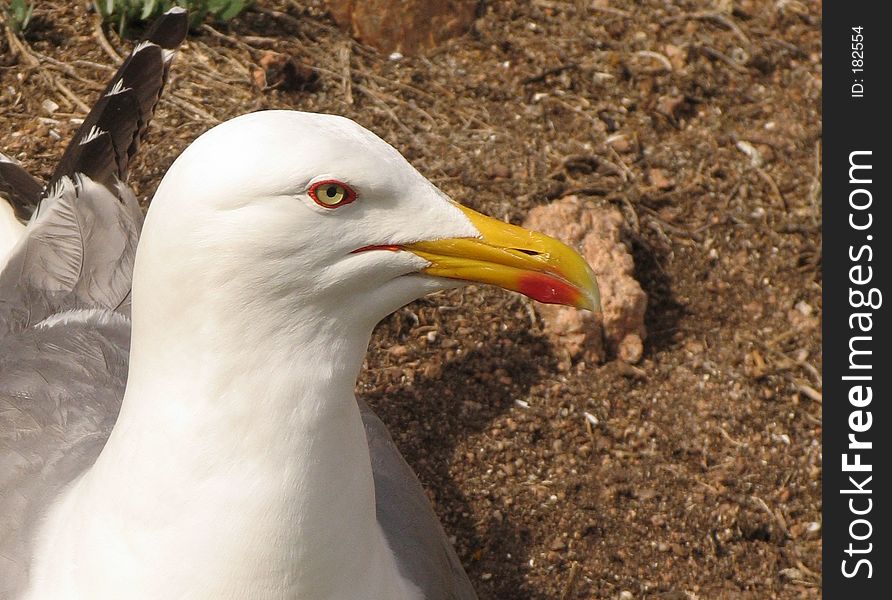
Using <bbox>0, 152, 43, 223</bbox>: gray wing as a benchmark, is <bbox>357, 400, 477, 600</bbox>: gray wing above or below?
below

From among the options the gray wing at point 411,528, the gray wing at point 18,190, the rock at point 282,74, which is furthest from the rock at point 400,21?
the gray wing at point 411,528

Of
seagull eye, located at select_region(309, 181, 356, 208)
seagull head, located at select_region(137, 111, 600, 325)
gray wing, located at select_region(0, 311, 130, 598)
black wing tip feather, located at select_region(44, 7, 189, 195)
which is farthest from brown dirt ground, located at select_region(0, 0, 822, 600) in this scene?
seagull eye, located at select_region(309, 181, 356, 208)

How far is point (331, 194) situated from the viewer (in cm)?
184

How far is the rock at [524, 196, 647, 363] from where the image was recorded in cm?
392

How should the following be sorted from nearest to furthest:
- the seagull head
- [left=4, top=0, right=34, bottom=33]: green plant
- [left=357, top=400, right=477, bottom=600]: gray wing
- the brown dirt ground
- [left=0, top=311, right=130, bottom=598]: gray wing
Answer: the seagull head
[left=0, top=311, right=130, bottom=598]: gray wing
[left=357, top=400, right=477, bottom=600]: gray wing
the brown dirt ground
[left=4, top=0, right=34, bottom=33]: green plant

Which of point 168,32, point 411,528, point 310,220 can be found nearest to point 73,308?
point 168,32

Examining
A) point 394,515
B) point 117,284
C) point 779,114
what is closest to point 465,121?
point 779,114

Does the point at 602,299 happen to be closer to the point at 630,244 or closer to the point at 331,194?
the point at 630,244

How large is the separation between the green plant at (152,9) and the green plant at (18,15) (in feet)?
0.88

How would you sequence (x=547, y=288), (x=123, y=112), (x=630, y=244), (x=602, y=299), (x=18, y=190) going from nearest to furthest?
(x=547, y=288) < (x=123, y=112) < (x=18, y=190) < (x=602, y=299) < (x=630, y=244)

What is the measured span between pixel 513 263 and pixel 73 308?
158cm

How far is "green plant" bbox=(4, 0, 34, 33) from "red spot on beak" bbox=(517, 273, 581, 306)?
10.1 ft

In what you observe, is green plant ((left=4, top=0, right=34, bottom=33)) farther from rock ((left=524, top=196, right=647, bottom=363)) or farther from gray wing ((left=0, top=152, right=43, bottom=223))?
rock ((left=524, top=196, right=647, bottom=363))

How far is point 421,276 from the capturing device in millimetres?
2012
